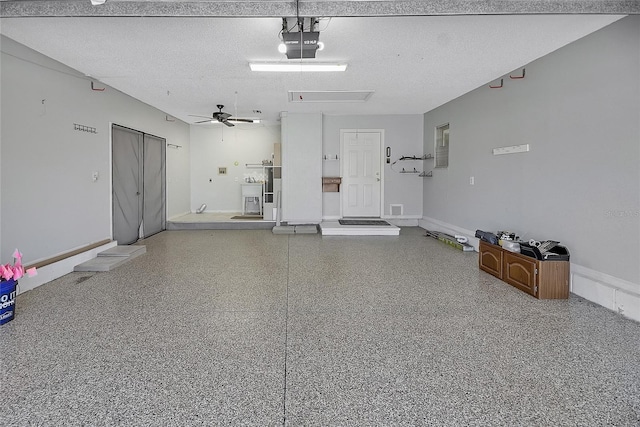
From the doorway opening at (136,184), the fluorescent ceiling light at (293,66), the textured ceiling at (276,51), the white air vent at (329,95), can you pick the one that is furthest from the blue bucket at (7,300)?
the white air vent at (329,95)

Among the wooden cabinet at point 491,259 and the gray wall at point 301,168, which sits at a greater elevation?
the gray wall at point 301,168

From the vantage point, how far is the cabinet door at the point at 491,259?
14.1ft

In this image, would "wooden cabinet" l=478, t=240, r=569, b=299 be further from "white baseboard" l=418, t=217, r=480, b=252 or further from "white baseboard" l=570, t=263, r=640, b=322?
"white baseboard" l=418, t=217, r=480, b=252

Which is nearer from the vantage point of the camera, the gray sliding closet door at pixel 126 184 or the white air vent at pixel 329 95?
the gray sliding closet door at pixel 126 184

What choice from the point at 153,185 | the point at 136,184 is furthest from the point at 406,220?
the point at 136,184

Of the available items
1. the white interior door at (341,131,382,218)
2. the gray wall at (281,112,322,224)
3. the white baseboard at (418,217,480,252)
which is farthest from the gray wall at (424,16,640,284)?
the gray wall at (281,112,322,224)

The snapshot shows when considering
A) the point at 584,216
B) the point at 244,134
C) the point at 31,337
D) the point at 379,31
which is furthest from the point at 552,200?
the point at 244,134

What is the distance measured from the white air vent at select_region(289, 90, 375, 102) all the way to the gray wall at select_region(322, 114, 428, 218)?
1.67 metres

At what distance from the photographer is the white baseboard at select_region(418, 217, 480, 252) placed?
6145 mm

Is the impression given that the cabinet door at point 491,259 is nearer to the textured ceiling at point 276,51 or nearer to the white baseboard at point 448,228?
the white baseboard at point 448,228

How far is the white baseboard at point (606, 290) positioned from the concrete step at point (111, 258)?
5.52m

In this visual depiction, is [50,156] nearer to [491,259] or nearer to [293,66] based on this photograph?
[293,66]

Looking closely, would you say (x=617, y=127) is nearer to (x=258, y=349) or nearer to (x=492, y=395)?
(x=492, y=395)

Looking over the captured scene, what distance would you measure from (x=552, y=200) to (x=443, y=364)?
2.88m
